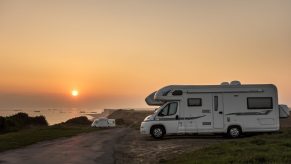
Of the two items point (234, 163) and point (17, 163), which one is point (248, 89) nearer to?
point (234, 163)

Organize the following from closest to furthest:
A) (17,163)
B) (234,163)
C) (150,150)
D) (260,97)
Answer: (234,163) < (17,163) < (150,150) < (260,97)

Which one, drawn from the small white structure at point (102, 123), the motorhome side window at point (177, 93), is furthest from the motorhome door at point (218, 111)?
the small white structure at point (102, 123)

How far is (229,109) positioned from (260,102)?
1.90 m

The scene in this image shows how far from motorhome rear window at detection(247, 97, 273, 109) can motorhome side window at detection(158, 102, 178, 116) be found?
447cm

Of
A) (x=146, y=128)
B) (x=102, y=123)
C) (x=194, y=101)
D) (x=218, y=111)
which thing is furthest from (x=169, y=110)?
(x=102, y=123)

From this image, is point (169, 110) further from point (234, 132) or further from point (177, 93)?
point (234, 132)

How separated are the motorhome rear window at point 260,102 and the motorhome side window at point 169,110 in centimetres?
447

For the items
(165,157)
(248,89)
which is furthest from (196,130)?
(165,157)

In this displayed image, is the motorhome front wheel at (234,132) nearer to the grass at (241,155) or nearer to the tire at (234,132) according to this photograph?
the tire at (234,132)

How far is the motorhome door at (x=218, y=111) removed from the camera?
25.3 metres

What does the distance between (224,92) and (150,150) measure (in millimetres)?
7524

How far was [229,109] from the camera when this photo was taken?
2530 centimetres

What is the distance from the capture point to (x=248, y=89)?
83.1ft

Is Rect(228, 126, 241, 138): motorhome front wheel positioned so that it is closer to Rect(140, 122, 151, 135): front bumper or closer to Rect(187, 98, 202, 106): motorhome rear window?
Rect(187, 98, 202, 106): motorhome rear window
